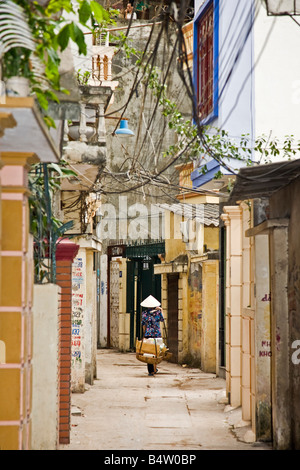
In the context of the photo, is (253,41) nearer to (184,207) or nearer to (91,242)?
(91,242)

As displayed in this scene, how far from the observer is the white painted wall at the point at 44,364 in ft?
25.7

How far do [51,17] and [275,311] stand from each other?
4883mm

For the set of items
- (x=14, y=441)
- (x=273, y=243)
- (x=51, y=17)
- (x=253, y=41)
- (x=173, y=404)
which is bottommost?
(x=173, y=404)

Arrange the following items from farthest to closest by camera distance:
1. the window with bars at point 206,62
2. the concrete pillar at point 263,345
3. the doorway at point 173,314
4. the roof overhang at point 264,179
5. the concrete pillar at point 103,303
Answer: the concrete pillar at point 103,303 → the doorway at point 173,314 → the window with bars at point 206,62 → the concrete pillar at point 263,345 → the roof overhang at point 264,179

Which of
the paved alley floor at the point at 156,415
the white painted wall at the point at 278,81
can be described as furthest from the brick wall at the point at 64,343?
the white painted wall at the point at 278,81

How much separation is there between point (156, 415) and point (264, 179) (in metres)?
5.78

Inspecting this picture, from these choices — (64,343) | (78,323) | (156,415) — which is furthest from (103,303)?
(64,343)

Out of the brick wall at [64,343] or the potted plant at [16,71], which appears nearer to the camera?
the potted plant at [16,71]

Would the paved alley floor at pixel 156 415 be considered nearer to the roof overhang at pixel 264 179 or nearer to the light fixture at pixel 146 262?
the roof overhang at pixel 264 179

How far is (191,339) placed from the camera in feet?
74.2

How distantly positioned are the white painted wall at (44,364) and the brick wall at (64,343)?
2.17 meters

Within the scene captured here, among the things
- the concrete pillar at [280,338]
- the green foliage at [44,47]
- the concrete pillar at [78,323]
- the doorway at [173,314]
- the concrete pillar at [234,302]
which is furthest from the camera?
the doorway at [173,314]

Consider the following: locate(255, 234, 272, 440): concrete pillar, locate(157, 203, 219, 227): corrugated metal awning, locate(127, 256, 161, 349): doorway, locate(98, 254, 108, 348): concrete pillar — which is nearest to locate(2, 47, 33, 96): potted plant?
locate(255, 234, 272, 440): concrete pillar
